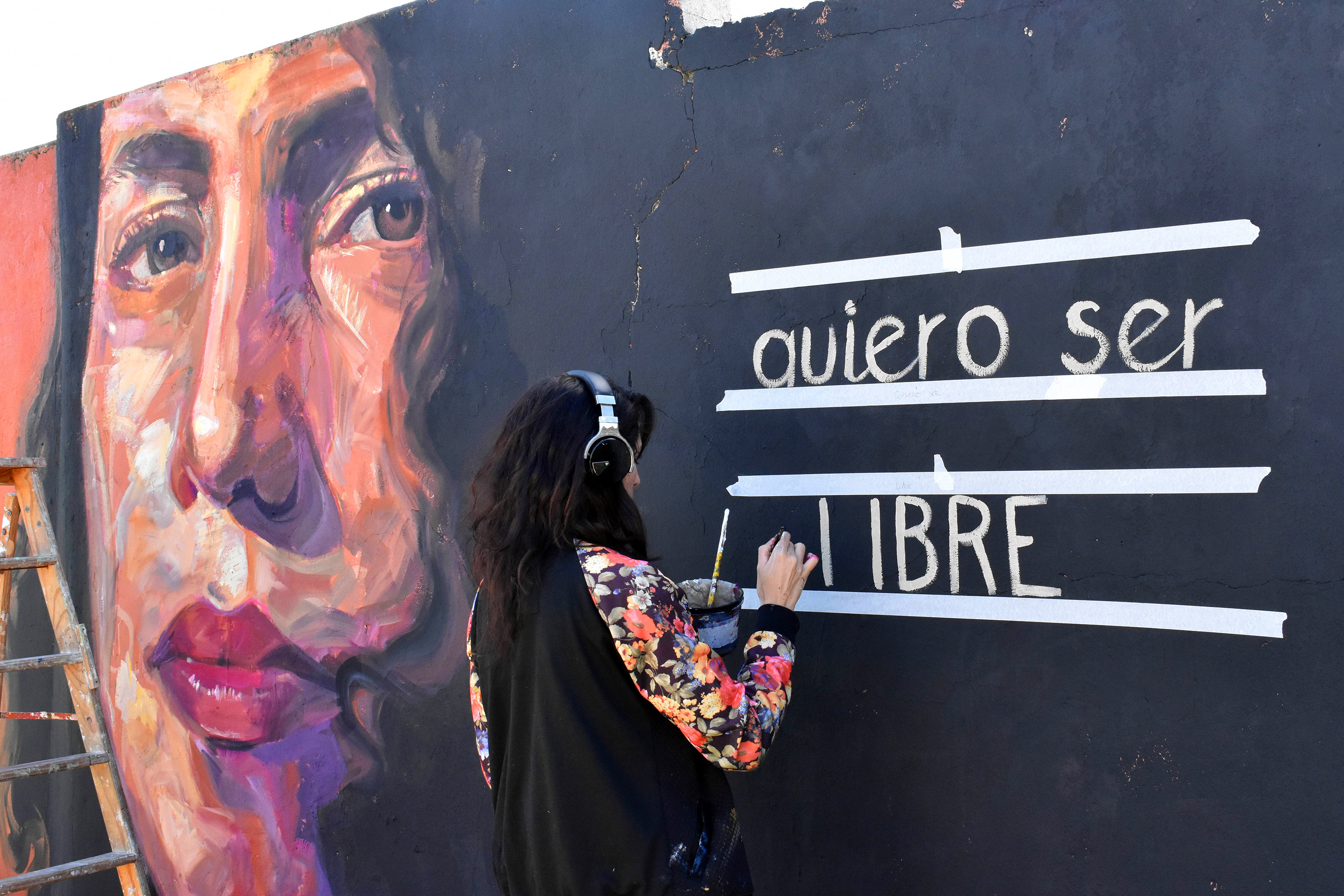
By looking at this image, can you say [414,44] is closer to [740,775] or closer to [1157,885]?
[740,775]

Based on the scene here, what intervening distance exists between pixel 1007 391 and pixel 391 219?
206 centimetres

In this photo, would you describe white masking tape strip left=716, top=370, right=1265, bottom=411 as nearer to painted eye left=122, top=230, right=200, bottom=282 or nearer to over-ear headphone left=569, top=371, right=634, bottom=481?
over-ear headphone left=569, top=371, right=634, bottom=481

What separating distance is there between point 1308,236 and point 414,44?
260cm

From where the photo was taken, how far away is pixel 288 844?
332cm

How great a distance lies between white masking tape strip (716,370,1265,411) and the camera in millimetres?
1996

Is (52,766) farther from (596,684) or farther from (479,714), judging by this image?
(596,684)

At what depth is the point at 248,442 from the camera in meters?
3.41

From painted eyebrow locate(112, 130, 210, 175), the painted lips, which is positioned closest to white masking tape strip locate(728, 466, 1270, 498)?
the painted lips

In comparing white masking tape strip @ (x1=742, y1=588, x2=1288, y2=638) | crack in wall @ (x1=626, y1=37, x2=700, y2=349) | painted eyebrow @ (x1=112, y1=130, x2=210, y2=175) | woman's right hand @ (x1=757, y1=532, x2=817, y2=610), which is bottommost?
white masking tape strip @ (x1=742, y1=588, x2=1288, y2=638)

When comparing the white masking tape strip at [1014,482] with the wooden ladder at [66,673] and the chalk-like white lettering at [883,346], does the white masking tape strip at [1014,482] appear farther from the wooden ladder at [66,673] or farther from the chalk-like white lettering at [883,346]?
the wooden ladder at [66,673]

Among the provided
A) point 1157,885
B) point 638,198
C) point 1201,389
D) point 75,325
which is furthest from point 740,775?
point 75,325

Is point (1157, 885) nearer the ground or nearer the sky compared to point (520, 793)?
nearer the ground

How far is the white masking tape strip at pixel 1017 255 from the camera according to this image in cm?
201

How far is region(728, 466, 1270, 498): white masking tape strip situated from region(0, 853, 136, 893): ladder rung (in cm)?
229
